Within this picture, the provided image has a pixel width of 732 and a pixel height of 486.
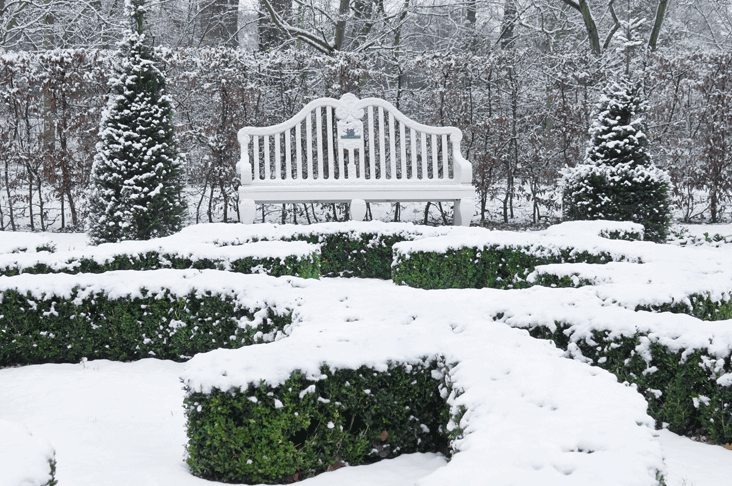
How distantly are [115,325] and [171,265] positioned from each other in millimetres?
1049

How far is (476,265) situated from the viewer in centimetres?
512

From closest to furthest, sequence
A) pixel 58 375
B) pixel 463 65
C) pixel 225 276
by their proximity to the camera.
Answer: pixel 58 375
pixel 225 276
pixel 463 65

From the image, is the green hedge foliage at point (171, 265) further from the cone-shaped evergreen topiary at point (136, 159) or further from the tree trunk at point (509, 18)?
the tree trunk at point (509, 18)

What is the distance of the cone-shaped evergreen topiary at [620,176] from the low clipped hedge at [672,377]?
4523 mm

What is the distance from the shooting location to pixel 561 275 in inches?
158

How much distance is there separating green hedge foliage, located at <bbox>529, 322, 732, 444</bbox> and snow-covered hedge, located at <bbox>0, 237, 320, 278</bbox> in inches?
101

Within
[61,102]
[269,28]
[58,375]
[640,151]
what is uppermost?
[269,28]

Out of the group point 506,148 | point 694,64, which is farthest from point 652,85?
point 506,148

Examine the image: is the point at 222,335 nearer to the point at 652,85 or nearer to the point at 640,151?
the point at 640,151

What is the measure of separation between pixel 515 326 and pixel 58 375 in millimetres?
2704

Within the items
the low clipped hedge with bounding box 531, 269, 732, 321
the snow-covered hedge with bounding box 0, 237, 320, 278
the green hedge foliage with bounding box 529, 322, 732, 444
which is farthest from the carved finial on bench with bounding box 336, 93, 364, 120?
the green hedge foliage with bounding box 529, 322, 732, 444

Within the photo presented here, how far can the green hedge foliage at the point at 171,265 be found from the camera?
454 cm

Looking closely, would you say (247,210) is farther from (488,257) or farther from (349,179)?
(488,257)

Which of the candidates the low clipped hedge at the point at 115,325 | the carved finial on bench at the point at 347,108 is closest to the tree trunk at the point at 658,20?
the carved finial on bench at the point at 347,108
